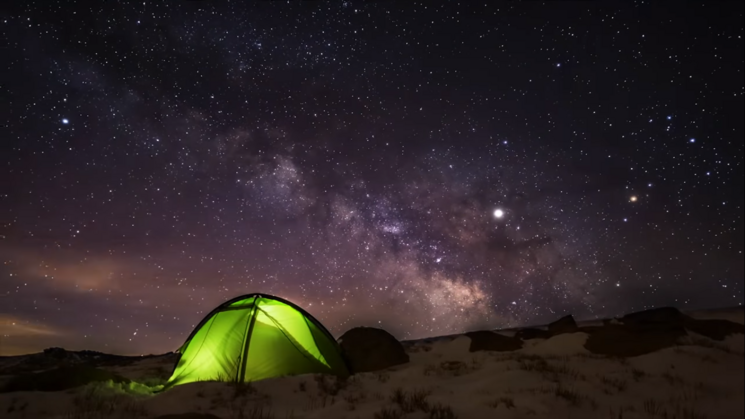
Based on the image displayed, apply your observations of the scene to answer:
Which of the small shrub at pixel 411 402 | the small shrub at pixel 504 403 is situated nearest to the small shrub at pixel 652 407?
the small shrub at pixel 504 403

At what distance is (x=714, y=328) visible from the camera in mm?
13898

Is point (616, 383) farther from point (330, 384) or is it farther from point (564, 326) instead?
point (564, 326)

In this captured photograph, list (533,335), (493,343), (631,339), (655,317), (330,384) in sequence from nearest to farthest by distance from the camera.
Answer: (330,384) → (631,339) → (655,317) → (493,343) → (533,335)

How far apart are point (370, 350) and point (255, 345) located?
3635 millimetres

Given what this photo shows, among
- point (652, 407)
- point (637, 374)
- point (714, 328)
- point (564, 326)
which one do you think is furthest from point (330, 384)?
point (714, 328)

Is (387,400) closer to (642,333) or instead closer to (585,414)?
(585,414)

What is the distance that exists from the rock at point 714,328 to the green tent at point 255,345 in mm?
12977

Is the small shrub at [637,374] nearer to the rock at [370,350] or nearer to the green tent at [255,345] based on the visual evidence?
the rock at [370,350]

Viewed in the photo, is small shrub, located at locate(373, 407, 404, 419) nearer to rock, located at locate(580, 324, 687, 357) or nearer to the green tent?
the green tent

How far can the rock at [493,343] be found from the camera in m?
14.3

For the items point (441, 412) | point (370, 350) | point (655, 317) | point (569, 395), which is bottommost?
point (569, 395)

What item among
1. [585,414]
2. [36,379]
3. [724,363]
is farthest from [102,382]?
[724,363]

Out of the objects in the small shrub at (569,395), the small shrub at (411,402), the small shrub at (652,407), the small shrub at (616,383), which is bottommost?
the small shrub at (652,407)

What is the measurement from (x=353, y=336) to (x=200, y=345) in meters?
4.56
